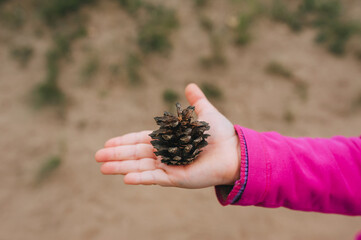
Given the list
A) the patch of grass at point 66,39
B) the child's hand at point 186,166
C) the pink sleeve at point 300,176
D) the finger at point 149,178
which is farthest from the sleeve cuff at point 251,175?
the patch of grass at point 66,39

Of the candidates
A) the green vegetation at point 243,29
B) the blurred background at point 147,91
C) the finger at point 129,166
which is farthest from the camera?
the green vegetation at point 243,29

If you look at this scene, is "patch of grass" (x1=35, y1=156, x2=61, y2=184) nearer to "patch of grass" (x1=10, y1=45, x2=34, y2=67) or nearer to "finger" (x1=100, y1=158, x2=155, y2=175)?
"finger" (x1=100, y1=158, x2=155, y2=175)

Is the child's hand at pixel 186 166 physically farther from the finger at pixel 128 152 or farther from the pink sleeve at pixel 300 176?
the pink sleeve at pixel 300 176

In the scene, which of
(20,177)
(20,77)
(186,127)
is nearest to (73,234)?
(20,177)

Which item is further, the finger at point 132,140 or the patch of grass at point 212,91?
the patch of grass at point 212,91

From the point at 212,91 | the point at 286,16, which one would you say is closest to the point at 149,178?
the point at 212,91

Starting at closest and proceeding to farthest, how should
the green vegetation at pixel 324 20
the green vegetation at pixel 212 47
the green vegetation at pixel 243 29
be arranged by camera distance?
1. the green vegetation at pixel 212 47
2. the green vegetation at pixel 243 29
3. the green vegetation at pixel 324 20
